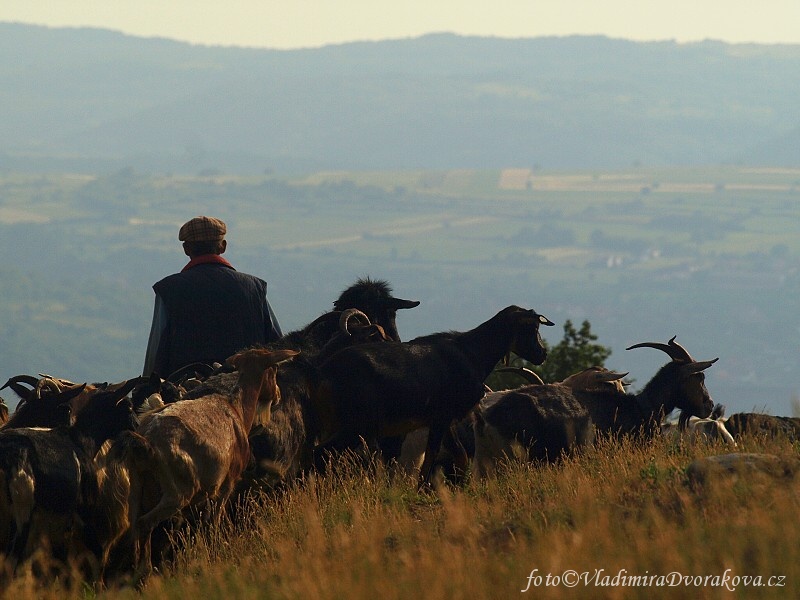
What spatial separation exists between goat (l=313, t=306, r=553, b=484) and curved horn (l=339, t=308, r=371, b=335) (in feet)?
1.58

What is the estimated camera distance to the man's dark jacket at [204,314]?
13.8 meters

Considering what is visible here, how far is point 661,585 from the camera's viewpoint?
23.1 feet

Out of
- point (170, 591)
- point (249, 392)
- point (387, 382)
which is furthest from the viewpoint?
point (387, 382)

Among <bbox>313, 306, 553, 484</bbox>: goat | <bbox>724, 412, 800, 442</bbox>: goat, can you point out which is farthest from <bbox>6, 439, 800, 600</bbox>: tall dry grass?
<bbox>724, 412, 800, 442</bbox>: goat

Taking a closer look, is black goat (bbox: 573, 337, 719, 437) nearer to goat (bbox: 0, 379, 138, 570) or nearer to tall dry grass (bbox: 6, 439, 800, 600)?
tall dry grass (bbox: 6, 439, 800, 600)

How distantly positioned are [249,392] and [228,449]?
32.0 inches

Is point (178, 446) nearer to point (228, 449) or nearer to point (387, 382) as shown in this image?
point (228, 449)

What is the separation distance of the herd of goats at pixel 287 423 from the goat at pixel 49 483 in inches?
0.4

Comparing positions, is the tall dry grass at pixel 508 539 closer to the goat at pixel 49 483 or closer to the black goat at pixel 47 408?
the goat at pixel 49 483

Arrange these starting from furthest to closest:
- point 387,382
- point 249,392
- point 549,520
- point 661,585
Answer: point 387,382
point 249,392
point 549,520
point 661,585

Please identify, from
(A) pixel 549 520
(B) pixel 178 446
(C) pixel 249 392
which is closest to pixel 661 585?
(A) pixel 549 520

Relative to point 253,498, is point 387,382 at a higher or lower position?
higher

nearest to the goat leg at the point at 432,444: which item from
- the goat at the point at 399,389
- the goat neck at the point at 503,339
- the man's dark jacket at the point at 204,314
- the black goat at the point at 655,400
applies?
the goat at the point at 399,389

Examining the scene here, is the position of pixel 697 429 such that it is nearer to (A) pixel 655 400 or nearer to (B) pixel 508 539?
(A) pixel 655 400
